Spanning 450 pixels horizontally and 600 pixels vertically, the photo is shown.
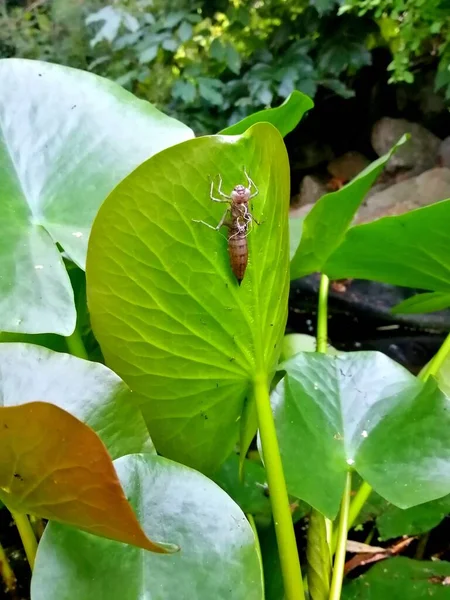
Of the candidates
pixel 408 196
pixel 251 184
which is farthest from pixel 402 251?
pixel 408 196

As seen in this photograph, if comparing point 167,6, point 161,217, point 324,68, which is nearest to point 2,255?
point 161,217

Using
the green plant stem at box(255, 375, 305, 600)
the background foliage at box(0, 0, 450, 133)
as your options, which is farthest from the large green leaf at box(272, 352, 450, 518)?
the background foliage at box(0, 0, 450, 133)

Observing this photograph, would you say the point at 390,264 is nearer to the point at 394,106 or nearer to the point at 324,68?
the point at 324,68

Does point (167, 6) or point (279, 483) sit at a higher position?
point (167, 6)

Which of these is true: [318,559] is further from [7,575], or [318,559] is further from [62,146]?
[62,146]

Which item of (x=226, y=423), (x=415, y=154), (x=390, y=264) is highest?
(x=390, y=264)

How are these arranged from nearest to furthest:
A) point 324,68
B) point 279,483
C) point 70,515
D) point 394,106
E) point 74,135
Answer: point 70,515 < point 279,483 < point 74,135 < point 324,68 < point 394,106

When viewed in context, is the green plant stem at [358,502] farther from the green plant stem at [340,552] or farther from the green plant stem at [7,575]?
the green plant stem at [7,575]
